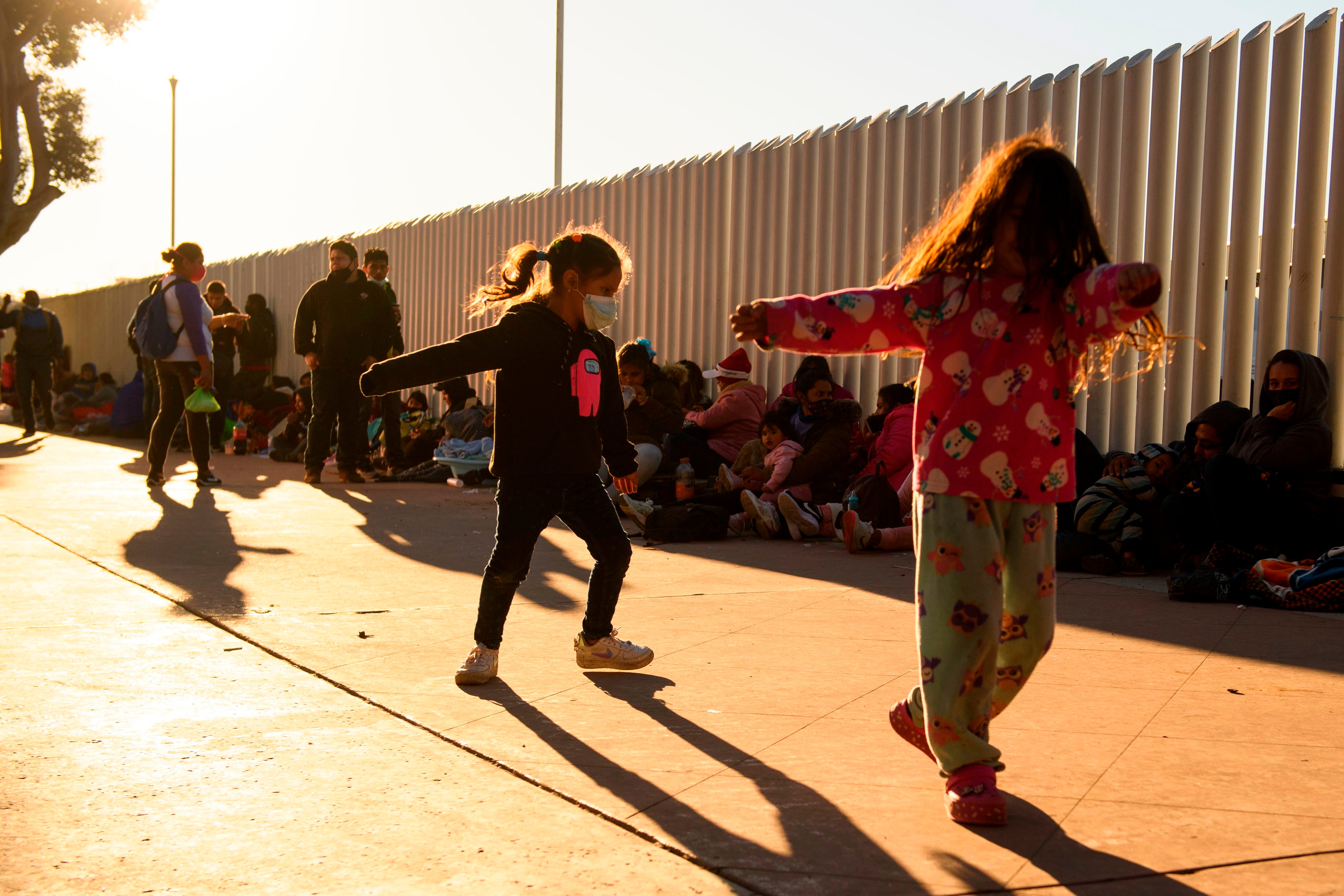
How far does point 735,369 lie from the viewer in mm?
9578

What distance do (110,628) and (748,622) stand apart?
234 cm

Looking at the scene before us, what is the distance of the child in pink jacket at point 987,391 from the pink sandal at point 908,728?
5.6 inches

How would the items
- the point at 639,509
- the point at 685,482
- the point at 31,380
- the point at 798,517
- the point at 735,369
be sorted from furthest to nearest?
the point at 31,380 < the point at 735,369 < the point at 685,482 < the point at 639,509 < the point at 798,517

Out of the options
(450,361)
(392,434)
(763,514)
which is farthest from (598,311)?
(392,434)

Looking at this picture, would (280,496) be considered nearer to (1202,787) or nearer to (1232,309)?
(1232,309)

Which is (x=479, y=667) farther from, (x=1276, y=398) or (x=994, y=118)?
(x=994, y=118)

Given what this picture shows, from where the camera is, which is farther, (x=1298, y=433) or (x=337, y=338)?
(x=337, y=338)

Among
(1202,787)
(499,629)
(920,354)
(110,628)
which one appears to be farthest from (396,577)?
(1202,787)

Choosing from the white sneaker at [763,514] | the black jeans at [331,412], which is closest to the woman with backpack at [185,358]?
the black jeans at [331,412]

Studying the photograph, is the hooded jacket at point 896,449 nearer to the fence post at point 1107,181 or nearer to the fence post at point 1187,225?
the fence post at point 1107,181

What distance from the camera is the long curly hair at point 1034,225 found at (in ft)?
9.28

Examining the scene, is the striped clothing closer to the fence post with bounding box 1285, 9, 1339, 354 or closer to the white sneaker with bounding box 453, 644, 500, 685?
the fence post with bounding box 1285, 9, 1339, 354

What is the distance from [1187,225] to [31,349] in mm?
15965

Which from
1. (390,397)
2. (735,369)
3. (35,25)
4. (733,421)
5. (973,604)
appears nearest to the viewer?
(973,604)
